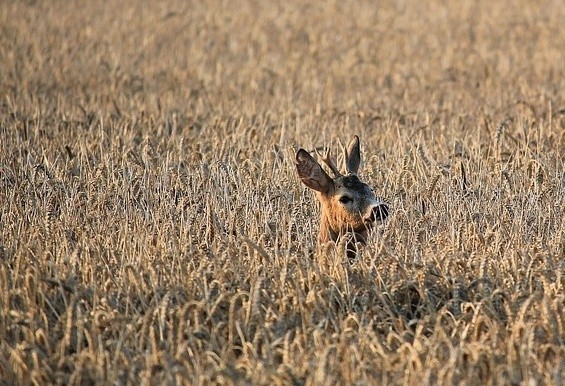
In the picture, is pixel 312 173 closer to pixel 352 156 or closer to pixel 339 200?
pixel 339 200

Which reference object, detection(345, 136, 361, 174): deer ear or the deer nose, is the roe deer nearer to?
the deer nose

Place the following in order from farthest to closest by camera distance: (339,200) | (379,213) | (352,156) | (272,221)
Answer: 1. (352,156)
2. (272,221)
3. (339,200)
4. (379,213)

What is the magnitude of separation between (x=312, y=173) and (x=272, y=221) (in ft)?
1.89

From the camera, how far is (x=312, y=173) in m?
7.09

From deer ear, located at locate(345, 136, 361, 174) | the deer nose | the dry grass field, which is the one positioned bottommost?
the dry grass field

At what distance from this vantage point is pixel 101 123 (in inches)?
430

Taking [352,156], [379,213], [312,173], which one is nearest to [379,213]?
[379,213]

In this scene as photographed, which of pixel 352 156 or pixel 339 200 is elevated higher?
pixel 352 156

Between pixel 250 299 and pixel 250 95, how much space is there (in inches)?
344

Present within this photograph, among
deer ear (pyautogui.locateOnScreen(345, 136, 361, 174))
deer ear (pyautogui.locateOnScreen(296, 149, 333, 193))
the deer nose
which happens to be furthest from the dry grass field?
deer ear (pyautogui.locateOnScreen(345, 136, 361, 174))

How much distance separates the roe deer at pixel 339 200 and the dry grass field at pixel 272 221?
20 centimetres

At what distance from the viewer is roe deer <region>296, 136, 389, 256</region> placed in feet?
22.9

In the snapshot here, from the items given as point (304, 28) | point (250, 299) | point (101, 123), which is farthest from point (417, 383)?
point (304, 28)

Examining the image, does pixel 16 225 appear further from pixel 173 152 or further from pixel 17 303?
pixel 173 152
